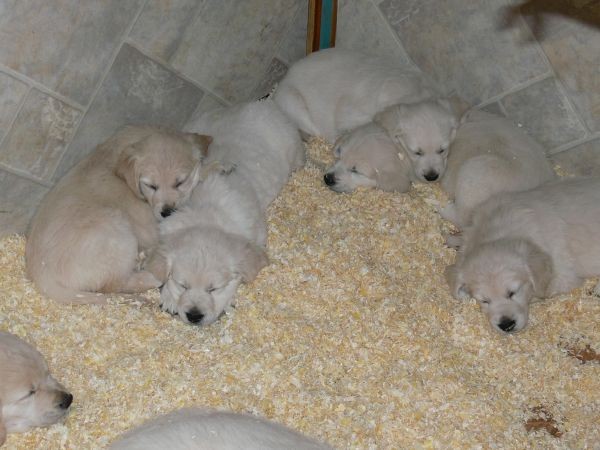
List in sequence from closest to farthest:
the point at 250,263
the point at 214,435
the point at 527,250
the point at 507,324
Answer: the point at 214,435, the point at 250,263, the point at 507,324, the point at 527,250

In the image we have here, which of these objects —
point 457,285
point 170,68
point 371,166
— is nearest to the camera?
point 457,285

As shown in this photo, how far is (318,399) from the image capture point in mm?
4270

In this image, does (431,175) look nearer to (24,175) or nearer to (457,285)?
(457,285)

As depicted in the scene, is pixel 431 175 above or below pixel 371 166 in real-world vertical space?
above

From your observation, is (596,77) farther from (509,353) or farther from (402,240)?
(509,353)

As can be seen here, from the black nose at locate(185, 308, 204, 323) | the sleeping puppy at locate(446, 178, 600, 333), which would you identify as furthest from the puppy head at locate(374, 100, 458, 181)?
the black nose at locate(185, 308, 204, 323)

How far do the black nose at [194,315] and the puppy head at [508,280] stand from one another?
1.77 metres

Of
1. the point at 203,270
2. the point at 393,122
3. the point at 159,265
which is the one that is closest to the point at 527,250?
the point at 393,122

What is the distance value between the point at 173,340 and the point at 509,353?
2.16 meters

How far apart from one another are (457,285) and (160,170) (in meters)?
2.14

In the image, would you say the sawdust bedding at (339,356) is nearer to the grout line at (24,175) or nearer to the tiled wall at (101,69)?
the grout line at (24,175)

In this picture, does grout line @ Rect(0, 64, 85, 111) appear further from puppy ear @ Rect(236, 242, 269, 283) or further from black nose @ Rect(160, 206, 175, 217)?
puppy ear @ Rect(236, 242, 269, 283)

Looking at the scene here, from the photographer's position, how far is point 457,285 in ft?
16.5

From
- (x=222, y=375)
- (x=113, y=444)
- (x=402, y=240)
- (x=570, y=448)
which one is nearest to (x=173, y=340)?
(x=222, y=375)
